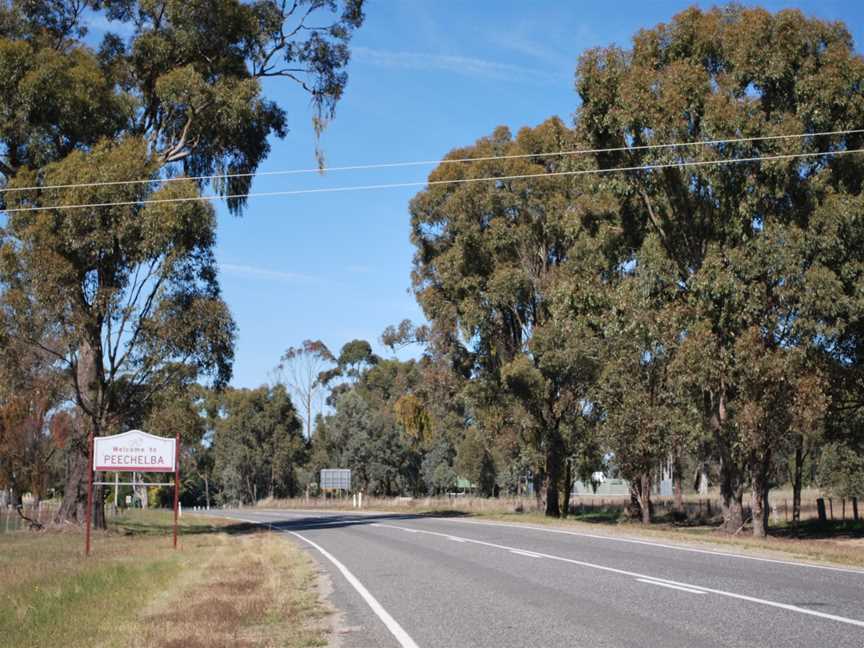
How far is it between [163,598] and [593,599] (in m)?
6.32

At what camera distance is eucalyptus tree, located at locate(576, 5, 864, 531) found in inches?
986

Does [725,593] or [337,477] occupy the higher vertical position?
[725,593]

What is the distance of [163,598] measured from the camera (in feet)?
42.5

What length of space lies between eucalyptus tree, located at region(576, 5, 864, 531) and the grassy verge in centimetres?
1420

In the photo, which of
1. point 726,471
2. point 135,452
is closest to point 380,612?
point 135,452

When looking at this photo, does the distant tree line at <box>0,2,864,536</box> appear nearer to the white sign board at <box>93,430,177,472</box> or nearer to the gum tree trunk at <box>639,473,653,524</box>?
the gum tree trunk at <box>639,473,653,524</box>

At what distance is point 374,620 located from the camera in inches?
396

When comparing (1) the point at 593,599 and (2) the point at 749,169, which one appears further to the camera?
(2) the point at 749,169

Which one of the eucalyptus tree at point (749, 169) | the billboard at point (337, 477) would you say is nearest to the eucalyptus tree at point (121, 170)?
the eucalyptus tree at point (749, 169)

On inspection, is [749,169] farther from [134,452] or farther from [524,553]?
[134,452]

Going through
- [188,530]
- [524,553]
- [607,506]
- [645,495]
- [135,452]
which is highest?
[135,452]

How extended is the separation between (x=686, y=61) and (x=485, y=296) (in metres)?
16.5

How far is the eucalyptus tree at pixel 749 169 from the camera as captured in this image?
986 inches

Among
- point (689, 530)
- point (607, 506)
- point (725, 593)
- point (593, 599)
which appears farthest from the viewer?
point (607, 506)
